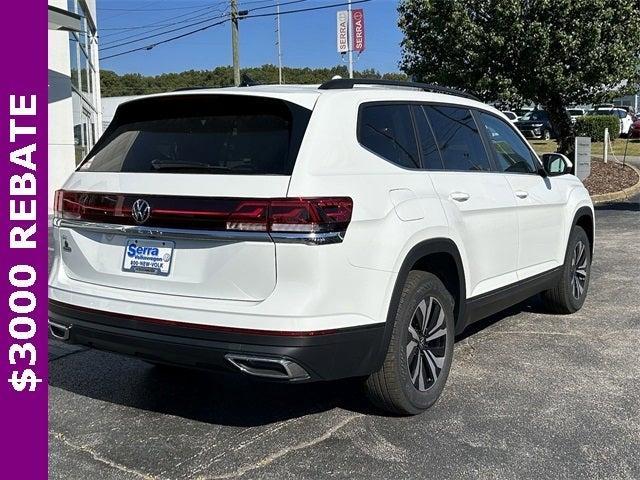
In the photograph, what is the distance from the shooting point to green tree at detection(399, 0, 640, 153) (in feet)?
47.2


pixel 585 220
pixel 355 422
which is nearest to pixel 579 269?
pixel 585 220

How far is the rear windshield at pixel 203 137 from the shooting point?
11.0 ft

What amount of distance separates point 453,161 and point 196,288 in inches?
76.9

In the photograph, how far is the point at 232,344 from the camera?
316 cm

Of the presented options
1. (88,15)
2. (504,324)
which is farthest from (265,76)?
(504,324)

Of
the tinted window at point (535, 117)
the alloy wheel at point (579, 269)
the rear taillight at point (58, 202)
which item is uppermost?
the tinted window at point (535, 117)

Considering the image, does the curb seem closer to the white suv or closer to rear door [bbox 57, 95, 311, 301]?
the white suv

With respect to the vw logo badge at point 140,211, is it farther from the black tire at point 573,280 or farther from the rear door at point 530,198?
the black tire at point 573,280

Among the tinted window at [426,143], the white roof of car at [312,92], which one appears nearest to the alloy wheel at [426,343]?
the tinted window at [426,143]

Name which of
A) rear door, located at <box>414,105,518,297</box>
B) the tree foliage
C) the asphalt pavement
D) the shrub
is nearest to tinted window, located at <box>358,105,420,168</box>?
rear door, located at <box>414,105,518,297</box>

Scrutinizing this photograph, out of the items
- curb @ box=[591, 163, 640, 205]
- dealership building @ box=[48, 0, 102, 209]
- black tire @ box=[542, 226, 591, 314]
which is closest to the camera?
black tire @ box=[542, 226, 591, 314]

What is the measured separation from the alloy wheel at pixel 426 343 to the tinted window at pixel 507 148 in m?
1.49

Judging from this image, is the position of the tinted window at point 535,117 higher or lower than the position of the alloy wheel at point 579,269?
higher

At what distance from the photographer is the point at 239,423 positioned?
390 centimetres
